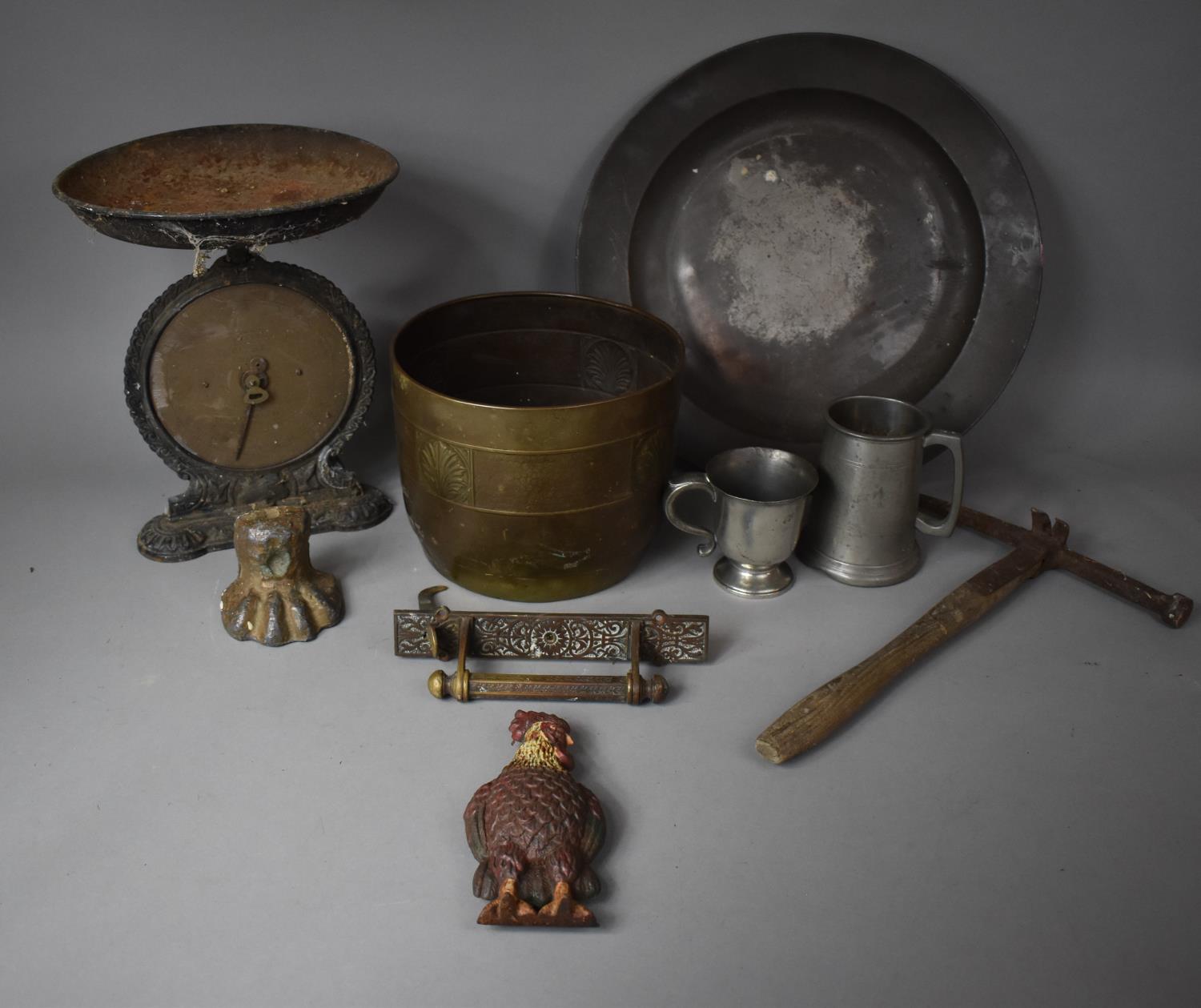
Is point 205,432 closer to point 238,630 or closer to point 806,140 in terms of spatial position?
point 238,630

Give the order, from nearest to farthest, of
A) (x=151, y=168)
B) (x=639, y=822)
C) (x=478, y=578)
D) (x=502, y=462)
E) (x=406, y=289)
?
(x=639, y=822) < (x=502, y=462) < (x=478, y=578) < (x=151, y=168) < (x=406, y=289)

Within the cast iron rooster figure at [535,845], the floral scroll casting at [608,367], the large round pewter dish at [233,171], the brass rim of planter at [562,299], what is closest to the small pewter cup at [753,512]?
the brass rim of planter at [562,299]

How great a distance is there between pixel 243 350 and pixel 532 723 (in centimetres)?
95

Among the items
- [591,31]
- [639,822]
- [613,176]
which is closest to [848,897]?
[639,822]

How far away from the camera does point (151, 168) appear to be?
221 cm

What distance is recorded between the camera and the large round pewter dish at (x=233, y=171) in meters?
2.10

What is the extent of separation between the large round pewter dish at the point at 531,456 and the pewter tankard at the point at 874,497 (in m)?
0.32

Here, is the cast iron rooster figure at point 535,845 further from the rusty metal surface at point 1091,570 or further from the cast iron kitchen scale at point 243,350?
the rusty metal surface at point 1091,570

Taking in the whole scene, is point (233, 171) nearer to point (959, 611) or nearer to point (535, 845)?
point (535, 845)

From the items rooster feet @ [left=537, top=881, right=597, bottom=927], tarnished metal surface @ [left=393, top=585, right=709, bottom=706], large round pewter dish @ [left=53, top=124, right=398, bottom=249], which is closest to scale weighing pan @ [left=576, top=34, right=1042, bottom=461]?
large round pewter dish @ [left=53, top=124, right=398, bottom=249]

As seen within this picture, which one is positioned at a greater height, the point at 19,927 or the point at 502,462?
the point at 502,462

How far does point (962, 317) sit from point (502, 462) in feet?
3.52

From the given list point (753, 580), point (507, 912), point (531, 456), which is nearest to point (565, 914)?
point (507, 912)

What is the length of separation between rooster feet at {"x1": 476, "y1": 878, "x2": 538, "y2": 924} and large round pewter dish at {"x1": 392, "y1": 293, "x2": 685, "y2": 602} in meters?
0.67
